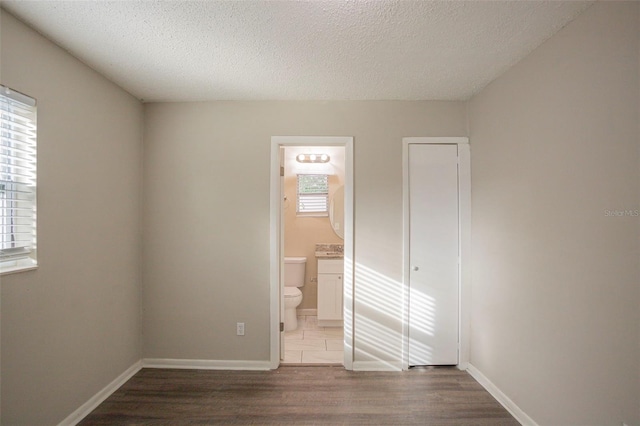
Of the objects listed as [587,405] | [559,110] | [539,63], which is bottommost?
[587,405]

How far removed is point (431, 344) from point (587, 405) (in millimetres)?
1265

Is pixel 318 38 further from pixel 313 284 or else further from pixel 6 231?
pixel 313 284

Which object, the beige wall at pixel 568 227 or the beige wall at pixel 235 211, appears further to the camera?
the beige wall at pixel 235 211

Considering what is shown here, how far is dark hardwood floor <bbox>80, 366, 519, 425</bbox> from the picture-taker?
209 centimetres

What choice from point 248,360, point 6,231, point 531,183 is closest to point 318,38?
point 531,183

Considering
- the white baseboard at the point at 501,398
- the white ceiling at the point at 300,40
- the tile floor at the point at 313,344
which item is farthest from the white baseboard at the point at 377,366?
the white ceiling at the point at 300,40


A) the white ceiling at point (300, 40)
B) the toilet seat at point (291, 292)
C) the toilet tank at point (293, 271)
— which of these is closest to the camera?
the white ceiling at point (300, 40)

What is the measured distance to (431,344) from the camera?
9.09 ft

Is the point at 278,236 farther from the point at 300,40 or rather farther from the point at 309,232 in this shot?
the point at 300,40

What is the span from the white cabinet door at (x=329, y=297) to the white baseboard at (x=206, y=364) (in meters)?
1.12

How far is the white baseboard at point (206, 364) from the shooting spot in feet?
9.09

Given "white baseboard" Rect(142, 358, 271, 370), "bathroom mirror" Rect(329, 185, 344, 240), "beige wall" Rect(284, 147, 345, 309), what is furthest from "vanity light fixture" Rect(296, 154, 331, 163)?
"white baseboard" Rect(142, 358, 271, 370)

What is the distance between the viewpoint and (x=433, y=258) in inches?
109

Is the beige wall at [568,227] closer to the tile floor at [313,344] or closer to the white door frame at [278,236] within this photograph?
the white door frame at [278,236]
